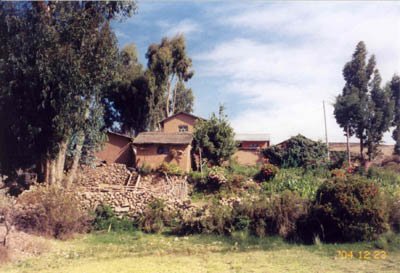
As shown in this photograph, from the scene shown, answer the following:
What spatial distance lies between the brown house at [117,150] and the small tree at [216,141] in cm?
710

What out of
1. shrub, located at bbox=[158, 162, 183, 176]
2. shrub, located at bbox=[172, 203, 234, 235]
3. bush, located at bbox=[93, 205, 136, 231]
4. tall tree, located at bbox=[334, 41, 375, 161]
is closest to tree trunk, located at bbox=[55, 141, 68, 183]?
bush, located at bbox=[93, 205, 136, 231]

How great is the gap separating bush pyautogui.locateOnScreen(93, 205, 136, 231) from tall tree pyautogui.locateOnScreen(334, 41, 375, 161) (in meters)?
26.6

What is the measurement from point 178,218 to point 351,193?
24.4 feet

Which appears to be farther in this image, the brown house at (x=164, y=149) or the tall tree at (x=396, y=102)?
the tall tree at (x=396, y=102)

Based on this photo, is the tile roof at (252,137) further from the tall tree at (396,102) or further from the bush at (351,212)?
the bush at (351,212)

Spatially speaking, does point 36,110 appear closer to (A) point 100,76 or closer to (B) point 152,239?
(A) point 100,76

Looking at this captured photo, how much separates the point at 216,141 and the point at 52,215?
16.4 metres

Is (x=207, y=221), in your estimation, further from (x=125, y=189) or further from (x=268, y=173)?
(x=268, y=173)

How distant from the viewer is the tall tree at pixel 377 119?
35.2 m

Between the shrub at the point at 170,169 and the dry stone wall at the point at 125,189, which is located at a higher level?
the shrub at the point at 170,169

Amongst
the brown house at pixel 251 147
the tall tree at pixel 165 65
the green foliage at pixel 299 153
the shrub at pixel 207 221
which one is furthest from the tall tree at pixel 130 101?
the shrub at pixel 207 221

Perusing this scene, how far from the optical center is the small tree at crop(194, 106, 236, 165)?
29.0 m

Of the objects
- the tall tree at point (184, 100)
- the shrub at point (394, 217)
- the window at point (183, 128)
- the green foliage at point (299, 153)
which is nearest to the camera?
the shrub at point (394, 217)

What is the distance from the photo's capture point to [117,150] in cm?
3312
